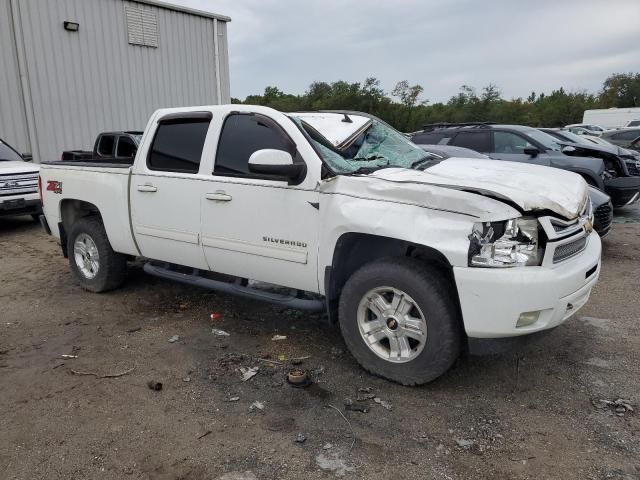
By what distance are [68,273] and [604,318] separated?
6014mm

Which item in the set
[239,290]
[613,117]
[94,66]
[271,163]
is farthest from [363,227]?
[613,117]

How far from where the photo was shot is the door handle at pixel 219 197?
160 inches

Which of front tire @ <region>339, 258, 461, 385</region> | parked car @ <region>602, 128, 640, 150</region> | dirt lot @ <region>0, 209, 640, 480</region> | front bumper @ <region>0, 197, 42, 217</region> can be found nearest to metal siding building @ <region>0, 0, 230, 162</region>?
front bumper @ <region>0, 197, 42, 217</region>

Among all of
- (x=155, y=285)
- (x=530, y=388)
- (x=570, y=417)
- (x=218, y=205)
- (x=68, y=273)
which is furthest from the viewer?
(x=68, y=273)

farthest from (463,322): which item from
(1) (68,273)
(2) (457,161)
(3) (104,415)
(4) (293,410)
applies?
(1) (68,273)

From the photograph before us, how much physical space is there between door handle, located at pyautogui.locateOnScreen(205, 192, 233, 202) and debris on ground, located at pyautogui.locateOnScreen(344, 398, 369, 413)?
1.78 metres

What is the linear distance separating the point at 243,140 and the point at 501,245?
218 cm

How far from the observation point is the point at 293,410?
127 inches

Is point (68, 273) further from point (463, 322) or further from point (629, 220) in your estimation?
point (629, 220)

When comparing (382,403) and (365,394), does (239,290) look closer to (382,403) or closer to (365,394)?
(365,394)

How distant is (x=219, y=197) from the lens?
4.11 meters

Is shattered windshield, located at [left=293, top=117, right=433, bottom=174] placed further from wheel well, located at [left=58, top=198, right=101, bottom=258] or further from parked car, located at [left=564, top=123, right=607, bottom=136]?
parked car, located at [left=564, top=123, right=607, bottom=136]

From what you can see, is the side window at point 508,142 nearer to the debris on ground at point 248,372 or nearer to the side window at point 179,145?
the side window at point 179,145

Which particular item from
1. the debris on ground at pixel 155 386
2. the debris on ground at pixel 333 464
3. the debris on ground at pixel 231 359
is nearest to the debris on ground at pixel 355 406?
the debris on ground at pixel 333 464
